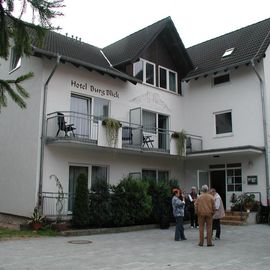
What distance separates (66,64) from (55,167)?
447 cm

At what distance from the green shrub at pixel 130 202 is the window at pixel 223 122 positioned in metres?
6.89

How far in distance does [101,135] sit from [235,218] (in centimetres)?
710

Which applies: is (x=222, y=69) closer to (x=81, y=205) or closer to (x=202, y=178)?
(x=202, y=178)

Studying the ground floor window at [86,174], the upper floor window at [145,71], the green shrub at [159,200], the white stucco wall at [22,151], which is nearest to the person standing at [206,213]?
the green shrub at [159,200]

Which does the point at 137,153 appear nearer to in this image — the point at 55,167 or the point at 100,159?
the point at 100,159

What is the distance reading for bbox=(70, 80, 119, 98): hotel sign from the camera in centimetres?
1688

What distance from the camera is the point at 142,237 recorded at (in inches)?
503

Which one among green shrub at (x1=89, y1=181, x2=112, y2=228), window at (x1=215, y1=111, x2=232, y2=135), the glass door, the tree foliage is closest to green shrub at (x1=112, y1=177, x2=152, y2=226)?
green shrub at (x1=89, y1=181, x2=112, y2=228)

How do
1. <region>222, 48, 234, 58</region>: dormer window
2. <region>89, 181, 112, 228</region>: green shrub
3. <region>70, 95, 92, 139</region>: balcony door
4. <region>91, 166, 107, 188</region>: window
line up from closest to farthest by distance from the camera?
<region>89, 181, 112, 228</region>: green shrub
<region>70, 95, 92, 139</region>: balcony door
<region>91, 166, 107, 188</region>: window
<region>222, 48, 234, 58</region>: dormer window

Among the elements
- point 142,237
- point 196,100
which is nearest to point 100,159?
point 142,237

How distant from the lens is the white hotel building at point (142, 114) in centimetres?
1560

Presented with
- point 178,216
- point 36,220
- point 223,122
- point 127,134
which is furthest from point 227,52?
point 36,220

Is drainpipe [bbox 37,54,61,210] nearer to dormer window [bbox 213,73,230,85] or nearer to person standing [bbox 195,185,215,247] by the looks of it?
person standing [bbox 195,185,215,247]

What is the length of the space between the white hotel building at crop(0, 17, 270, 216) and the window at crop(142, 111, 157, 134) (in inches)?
2.1
